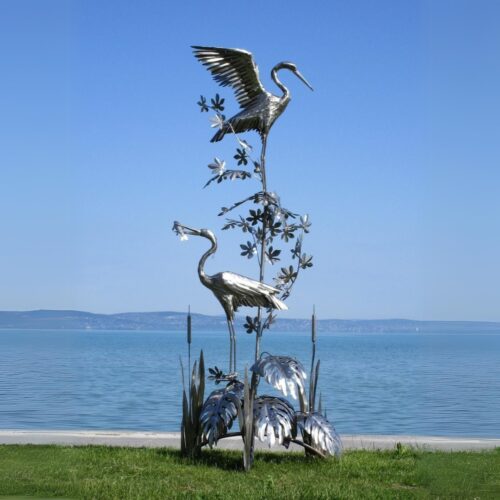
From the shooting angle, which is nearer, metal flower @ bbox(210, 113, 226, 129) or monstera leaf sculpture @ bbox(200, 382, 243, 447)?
monstera leaf sculpture @ bbox(200, 382, 243, 447)

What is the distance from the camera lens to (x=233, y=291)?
579 cm

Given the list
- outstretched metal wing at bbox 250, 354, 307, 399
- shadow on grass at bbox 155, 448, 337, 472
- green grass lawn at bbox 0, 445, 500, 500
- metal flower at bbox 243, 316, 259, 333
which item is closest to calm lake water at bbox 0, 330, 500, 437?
green grass lawn at bbox 0, 445, 500, 500

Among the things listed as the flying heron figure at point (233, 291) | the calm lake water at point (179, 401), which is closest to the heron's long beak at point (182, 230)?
the flying heron figure at point (233, 291)

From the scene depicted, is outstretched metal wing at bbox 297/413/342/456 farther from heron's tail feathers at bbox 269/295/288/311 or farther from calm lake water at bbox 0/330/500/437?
calm lake water at bbox 0/330/500/437

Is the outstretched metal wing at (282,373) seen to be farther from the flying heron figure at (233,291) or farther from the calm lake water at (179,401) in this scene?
the calm lake water at (179,401)

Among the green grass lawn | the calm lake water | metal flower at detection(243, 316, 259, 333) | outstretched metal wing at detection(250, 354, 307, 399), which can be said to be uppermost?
metal flower at detection(243, 316, 259, 333)

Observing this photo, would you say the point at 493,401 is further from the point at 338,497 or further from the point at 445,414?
the point at 338,497

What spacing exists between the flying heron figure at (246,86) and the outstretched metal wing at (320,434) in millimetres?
1696

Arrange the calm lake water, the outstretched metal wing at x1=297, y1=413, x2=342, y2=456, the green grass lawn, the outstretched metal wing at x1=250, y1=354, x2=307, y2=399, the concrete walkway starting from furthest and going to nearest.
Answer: the calm lake water
the concrete walkway
the outstretched metal wing at x1=297, y1=413, x2=342, y2=456
the outstretched metal wing at x1=250, y1=354, x2=307, y2=399
the green grass lawn

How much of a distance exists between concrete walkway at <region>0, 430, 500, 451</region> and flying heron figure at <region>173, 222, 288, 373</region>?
43.9 inches

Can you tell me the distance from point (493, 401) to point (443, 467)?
9997 millimetres

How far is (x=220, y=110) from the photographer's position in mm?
6219

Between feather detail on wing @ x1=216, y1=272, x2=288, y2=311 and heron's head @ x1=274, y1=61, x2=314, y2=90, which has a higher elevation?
heron's head @ x1=274, y1=61, x2=314, y2=90

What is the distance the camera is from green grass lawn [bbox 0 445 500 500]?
5.07 m
